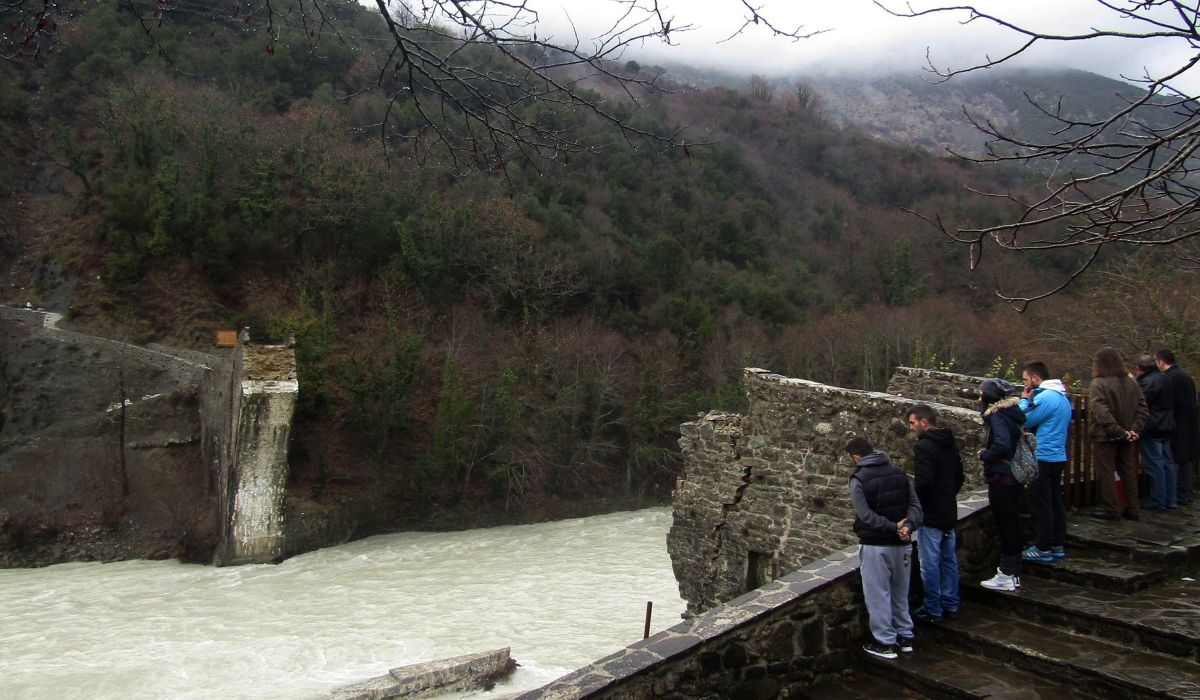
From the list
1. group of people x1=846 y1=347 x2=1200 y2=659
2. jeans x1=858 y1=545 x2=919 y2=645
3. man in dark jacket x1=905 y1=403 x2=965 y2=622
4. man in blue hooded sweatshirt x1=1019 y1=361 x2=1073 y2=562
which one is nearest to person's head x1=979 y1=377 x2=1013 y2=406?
group of people x1=846 y1=347 x2=1200 y2=659

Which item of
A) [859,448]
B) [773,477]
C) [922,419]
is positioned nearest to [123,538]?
[773,477]

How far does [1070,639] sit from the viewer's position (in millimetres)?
4098

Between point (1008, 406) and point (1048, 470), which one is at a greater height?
point (1008, 406)

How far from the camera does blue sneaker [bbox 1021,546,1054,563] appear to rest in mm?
4859

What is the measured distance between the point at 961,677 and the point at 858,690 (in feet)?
1.62

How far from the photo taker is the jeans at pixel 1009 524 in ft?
15.1

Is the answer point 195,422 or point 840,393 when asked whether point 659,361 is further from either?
point 840,393

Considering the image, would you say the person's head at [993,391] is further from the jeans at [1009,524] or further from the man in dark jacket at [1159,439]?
the man in dark jacket at [1159,439]

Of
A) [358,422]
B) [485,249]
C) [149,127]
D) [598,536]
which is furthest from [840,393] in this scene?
[149,127]

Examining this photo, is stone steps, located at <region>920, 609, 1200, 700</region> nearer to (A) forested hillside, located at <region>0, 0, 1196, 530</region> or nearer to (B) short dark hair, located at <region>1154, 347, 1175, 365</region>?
(B) short dark hair, located at <region>1154, 347, 1175, 365</region>

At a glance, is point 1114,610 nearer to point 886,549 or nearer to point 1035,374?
point 886,549

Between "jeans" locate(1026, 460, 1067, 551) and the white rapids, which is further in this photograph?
the white rapids

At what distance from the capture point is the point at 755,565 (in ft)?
25.3

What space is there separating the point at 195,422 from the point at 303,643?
9.19 meters
